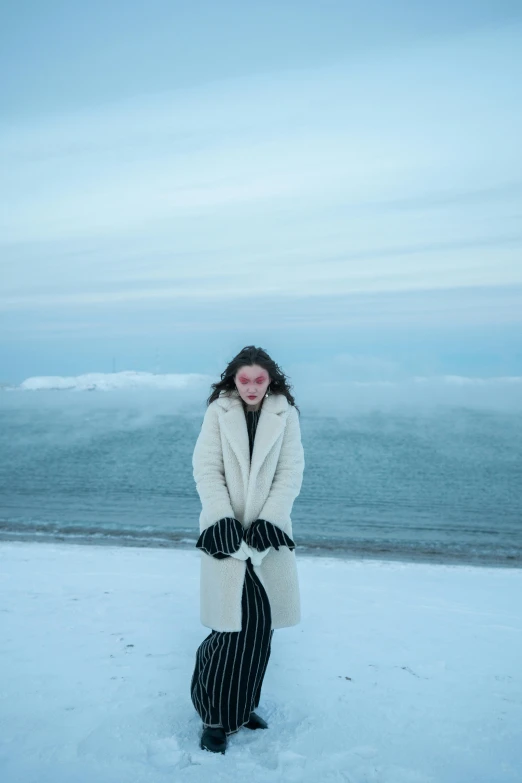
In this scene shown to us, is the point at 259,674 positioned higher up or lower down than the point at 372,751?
higher up

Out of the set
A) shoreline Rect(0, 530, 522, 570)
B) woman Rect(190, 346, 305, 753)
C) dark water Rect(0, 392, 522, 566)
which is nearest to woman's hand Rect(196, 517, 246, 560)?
woman Rect(190, 346, 305, 753)

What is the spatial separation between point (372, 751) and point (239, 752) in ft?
1.77

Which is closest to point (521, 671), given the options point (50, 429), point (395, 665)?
point (395, 665)

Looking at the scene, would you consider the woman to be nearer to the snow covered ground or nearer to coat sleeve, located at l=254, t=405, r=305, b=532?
coat sleeve, located at l=254, t=405, r=305, b=532

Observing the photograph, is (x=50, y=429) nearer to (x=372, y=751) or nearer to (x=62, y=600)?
(x=62, y=600)

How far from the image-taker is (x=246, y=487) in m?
2.60

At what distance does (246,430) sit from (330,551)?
5403mm

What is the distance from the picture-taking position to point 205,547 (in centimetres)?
249

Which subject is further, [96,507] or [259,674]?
[96,507]

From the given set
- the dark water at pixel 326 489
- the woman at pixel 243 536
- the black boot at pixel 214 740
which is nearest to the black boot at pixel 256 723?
the woman at pixel 243 536

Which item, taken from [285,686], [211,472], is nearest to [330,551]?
[285,686]

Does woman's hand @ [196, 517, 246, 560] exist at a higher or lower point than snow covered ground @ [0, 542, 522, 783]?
higher

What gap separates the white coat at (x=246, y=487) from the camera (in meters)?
2.52

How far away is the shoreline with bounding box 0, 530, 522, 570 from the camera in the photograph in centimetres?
730
